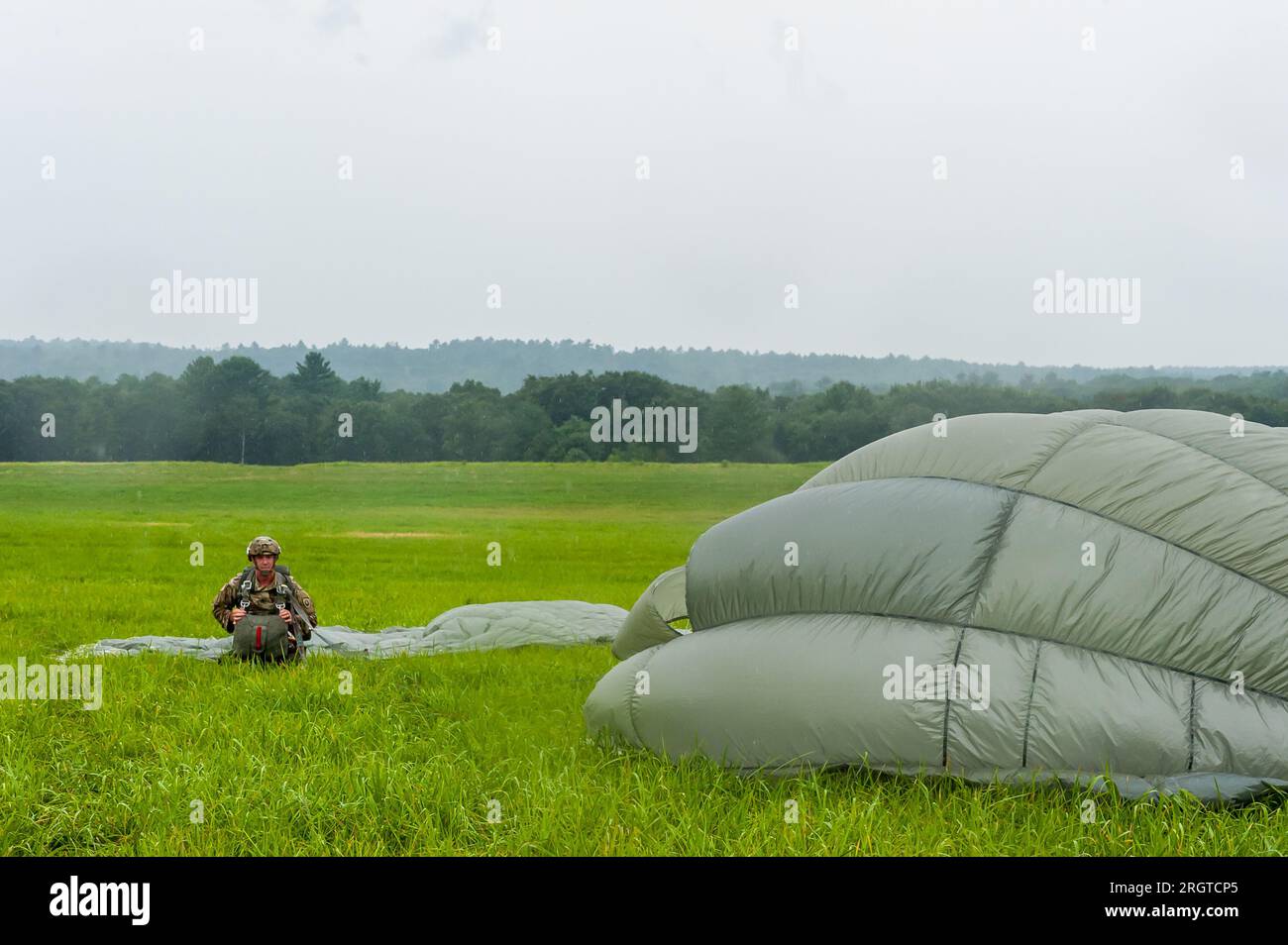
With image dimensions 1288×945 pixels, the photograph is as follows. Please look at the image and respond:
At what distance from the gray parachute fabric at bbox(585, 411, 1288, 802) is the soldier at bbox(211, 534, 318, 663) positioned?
9.88 feet

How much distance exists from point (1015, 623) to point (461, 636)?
17.2 ft

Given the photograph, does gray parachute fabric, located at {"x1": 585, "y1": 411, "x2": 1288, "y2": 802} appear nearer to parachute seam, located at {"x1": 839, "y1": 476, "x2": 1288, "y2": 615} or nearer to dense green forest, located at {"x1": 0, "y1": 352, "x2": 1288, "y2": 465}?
parachute seam, located at {"x1": 839, "y1": 476, "x2": 1288, "y2": 615}

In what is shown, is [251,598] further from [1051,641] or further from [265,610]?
[1051,641]

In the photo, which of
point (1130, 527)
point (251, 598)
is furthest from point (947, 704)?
point (251, 598)

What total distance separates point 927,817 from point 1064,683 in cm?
70

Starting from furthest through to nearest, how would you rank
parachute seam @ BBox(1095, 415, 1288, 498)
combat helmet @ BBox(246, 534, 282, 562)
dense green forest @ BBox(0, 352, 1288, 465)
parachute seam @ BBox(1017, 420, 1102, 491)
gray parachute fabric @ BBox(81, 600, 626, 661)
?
dense green forest @ BBox(0, 352, 1288, 465), gray parachute fabric @ BBox(81, 600, 626, 661), combat helmet @ BBox(246, 534, 282, 562), parachute seam @ BBox(1017, 420, 1102, 491), parachute seam @ BBox(1095, 415, 1288, 498)

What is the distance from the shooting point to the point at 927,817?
3.44m

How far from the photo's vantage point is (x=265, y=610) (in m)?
6.90

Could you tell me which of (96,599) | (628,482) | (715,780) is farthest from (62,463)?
(715,780)

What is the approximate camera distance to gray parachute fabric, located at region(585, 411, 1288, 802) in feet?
12.0

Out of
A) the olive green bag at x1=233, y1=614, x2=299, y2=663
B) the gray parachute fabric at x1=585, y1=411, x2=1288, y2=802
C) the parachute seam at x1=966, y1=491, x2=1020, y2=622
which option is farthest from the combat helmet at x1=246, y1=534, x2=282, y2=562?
the parachute seam at x1=966, y1=491, x2=1020, y2=622

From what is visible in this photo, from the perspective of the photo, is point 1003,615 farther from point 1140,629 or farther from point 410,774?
point 410,774

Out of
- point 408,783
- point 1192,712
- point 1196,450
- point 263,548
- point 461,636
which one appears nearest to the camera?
point 1192,712

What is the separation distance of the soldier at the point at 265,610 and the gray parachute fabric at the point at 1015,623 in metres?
3.01
